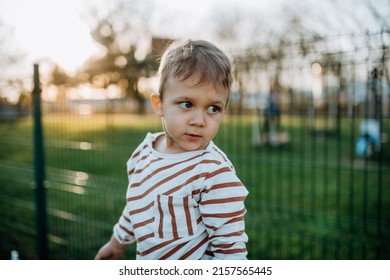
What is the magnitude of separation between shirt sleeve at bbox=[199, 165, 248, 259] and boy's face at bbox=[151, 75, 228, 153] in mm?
113

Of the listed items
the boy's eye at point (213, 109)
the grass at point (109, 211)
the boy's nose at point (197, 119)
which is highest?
the boy's eye at point (213, 109)

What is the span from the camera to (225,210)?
3.46ft

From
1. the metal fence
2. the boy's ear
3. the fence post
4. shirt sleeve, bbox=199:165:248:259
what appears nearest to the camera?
shirt sleeve, bbox=199:165:248:259

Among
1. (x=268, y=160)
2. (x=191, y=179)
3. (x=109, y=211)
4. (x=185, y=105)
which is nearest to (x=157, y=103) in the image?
(x=185, y=105)

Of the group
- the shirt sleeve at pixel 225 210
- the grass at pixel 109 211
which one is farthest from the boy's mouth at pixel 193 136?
the grass at pixel 109 211

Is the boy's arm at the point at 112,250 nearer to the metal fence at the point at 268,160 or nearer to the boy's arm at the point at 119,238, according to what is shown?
the boy's arm at the point at 119,238

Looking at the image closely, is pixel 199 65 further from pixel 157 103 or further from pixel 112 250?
pixel 112 250

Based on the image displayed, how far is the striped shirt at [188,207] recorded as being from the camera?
3.48 ft

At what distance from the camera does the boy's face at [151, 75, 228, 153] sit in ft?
3.55

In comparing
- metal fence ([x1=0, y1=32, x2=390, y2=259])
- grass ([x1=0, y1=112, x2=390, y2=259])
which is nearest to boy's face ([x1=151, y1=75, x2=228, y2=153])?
metal fence ([x1=0, y1=32, x2=390, y2=259])

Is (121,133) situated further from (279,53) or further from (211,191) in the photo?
(211,191)

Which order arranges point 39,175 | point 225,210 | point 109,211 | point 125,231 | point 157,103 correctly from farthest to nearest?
point 109,211, point 39,175, point 125,231, point 157,103, point 225,210

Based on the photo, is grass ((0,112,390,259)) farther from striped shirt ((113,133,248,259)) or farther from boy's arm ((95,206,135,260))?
striped shirt ((113,133,248,259))

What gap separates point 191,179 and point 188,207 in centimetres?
8
